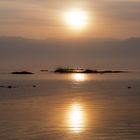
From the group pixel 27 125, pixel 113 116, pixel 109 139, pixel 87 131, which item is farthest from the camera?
pixel 113 116

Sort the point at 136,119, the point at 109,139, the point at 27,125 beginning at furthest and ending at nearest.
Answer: the point at 136,119 → the point at 27,125 → the point at 109,139

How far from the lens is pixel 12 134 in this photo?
24469mm

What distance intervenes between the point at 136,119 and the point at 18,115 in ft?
24.7

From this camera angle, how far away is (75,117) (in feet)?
104

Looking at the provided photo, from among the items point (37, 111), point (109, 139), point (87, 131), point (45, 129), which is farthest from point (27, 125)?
point (37, 111)

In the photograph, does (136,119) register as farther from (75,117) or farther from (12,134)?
(12,134)

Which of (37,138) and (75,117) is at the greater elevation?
(75,117)

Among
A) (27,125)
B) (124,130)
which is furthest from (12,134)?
(124,130)

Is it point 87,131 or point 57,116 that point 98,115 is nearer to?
point 57,116

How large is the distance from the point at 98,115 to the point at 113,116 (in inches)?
42.3

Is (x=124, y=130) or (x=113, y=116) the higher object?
(x=113, y=116)

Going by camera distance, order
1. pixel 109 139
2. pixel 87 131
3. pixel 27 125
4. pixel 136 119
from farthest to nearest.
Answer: pixel 136 119 < pixel 27 125 < pixel 87 131 < pixel 109 139

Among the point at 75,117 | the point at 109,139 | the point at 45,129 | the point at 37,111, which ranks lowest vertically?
the point at 109,139

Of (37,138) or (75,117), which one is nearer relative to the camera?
(37,138)
